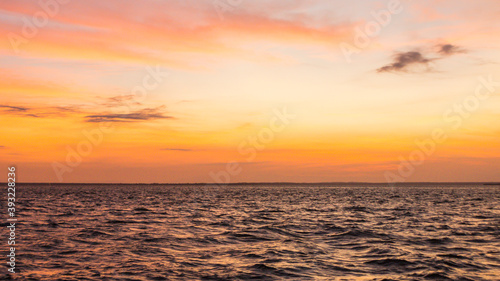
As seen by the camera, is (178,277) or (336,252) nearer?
(178,277)

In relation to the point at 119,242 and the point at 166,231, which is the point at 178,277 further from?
the point at 166,231

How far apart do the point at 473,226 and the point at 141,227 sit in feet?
96.8

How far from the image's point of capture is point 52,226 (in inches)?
1331

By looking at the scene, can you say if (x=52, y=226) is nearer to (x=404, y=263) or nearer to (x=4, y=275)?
(x=4, y=275)

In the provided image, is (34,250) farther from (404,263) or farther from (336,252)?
(404,263)

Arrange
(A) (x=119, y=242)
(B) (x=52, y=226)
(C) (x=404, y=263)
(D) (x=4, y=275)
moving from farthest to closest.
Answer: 1. (B) (x=52, y=226)
2. (A) (x=119, y=242)
3. (C) (x=404, y=263)
4. (D) (x=4, y=275)

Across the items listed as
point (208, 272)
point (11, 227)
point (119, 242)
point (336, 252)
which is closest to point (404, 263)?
point (336, 252)

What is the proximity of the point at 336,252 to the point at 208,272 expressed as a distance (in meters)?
8.74

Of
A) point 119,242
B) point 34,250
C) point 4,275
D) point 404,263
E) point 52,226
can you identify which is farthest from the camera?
point 52,226

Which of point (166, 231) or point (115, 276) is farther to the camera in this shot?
point (166, 231)

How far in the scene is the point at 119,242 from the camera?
85.9 feet

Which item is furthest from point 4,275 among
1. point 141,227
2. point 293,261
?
point 141,227

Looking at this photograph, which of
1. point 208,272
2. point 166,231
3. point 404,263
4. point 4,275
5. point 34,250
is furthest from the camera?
point 166,231

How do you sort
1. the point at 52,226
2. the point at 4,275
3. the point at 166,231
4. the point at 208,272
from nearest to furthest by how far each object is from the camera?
the point at 4,275 < the point at 208,272 < the point at 166,231 < the point at 52,226
